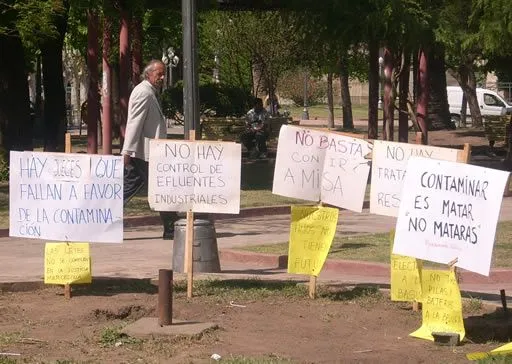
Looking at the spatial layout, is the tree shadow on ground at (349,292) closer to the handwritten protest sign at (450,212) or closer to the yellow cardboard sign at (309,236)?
the yellow cardboard sign at (309,236)

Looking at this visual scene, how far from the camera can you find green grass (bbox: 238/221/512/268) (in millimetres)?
12586

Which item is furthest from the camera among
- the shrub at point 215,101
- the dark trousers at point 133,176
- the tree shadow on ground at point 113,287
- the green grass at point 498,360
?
the shrub at point 215,101

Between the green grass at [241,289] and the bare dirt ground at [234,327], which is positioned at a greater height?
the green grass at [241,289]

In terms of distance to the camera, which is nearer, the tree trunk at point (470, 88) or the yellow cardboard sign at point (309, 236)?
the yellow cardboard sign at point (309, 236)

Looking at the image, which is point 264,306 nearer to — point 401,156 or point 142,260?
point 401,156

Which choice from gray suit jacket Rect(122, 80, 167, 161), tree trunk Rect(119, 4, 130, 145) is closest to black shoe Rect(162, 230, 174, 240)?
gray suit jacket Rect(122, 80, 167, 161)

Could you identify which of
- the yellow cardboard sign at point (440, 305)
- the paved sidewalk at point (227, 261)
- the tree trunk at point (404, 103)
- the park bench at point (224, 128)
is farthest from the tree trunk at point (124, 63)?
the yellow cardboard sign at point (440, 305)

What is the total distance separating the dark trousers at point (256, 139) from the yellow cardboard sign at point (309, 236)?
20133 mm

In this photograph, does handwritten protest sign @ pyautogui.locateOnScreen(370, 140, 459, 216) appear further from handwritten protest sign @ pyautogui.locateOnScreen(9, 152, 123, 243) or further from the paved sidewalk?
handwritten protest sign @ pyautogui.locateOnScreen(9, 152, 123, 243)

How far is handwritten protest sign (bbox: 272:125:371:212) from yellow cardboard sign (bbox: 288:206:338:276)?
12 centimetres

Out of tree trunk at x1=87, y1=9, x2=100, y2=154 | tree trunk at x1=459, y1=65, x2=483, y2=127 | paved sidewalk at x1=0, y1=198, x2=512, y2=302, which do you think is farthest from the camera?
tree trunk at x1=459, y1=65, x2=483, y2=127

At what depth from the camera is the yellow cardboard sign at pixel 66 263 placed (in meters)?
9.90

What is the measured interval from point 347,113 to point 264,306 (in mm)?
41688

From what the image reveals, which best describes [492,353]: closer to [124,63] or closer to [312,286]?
[312,286]
